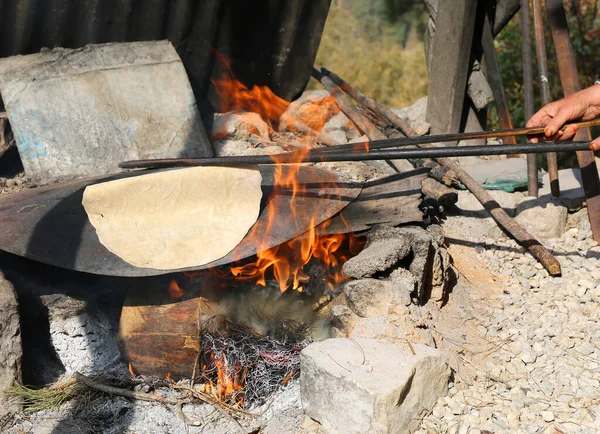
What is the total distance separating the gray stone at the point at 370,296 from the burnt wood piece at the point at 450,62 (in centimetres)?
306

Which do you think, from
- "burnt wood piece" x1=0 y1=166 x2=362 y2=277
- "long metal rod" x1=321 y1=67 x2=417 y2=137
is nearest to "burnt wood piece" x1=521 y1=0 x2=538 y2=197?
"long metal rod" x1=321 y1=67 x2=417 y2=137

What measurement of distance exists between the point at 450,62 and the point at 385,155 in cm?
290

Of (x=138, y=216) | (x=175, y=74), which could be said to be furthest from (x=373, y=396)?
(x=175, y=74)

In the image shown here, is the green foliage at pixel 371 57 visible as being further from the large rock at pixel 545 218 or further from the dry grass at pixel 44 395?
the dry grass at pixel 44 395

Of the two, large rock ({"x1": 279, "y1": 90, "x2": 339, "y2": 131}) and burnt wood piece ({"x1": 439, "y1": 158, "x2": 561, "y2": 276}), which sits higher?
large rock ({"x1": 279, "y1": 90, "x2": 339, "y2": 131})

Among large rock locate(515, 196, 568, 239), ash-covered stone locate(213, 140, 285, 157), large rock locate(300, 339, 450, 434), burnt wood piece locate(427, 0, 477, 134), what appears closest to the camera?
large rock locate(300, 339, 450, 434)

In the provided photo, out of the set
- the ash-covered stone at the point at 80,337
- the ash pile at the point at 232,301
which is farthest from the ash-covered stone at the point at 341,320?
the ash-covered stone at the point at 80,337

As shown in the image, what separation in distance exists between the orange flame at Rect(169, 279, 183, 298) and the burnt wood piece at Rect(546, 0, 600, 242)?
9.96 ft

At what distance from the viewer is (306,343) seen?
12.5ft

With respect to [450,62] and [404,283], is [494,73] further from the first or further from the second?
[404,283]

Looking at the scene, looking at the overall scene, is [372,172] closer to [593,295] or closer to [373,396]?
[593,295]

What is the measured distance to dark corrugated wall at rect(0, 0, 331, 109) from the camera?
5.43 m

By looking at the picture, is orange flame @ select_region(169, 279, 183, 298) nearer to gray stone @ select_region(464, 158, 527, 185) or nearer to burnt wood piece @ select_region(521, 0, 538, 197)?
gray stone @ select_region(464, 158, 527, 185)

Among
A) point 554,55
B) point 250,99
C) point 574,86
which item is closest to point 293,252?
point 574,86
